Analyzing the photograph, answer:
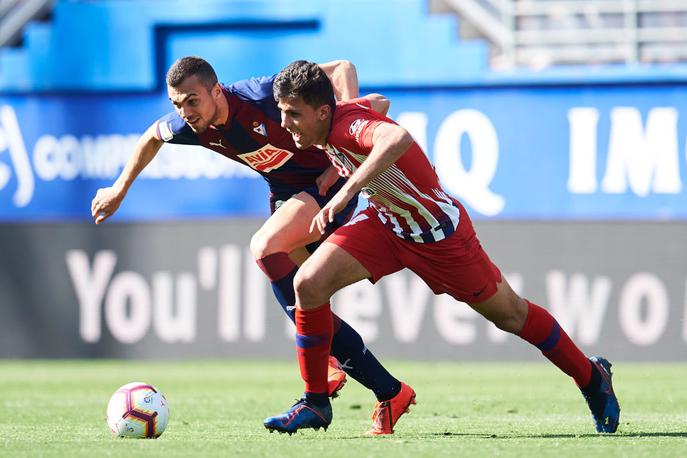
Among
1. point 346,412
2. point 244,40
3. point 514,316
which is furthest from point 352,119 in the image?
point 244,40

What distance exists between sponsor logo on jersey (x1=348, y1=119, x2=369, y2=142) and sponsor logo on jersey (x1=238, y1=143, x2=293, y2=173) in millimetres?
1079

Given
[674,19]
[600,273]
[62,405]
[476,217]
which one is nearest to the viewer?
[62,405]

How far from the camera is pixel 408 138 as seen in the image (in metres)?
5.51

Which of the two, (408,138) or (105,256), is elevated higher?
(408,138)

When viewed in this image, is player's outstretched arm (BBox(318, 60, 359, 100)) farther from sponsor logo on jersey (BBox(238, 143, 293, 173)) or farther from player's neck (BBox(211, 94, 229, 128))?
player's neck (BBox(211, 94, 229, 128))

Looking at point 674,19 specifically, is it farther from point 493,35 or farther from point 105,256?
point 105,256

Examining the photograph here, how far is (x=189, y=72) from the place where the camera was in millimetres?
6289

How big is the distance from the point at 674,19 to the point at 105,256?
6539mm

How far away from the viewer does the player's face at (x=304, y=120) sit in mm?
5641

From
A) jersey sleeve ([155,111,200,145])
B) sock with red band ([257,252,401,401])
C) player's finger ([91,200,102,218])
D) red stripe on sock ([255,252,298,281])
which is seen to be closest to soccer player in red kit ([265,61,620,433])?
sock with red band ([257,252,401,401])

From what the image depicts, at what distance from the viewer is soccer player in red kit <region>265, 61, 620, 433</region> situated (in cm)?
566

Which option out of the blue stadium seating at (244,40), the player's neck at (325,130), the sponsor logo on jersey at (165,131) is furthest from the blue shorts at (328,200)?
the blue stadium seating at (244,40)

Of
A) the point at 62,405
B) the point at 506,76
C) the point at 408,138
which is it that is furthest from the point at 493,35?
the point at 408,138

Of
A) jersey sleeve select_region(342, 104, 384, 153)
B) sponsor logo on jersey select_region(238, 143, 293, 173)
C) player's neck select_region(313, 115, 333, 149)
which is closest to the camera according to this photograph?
jersey sleeve select_region(342, 104, 384, 153)
